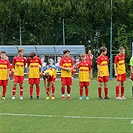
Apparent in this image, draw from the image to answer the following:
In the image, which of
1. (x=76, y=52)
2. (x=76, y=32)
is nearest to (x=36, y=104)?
(x=76, y=52)

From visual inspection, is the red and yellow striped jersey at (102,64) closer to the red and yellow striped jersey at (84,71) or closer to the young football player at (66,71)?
the red and yellow striped jersey at (84,71)

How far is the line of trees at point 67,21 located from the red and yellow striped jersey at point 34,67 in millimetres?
20408

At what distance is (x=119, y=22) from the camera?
38.2 metres

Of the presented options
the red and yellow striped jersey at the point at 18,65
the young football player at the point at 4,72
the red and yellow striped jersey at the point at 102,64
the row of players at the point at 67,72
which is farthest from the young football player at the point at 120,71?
the young football player at the point at 4,72

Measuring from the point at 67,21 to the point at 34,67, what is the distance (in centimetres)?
2130

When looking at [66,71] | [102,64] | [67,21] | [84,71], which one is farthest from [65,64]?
[67,21]

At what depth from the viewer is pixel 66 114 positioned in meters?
12.7

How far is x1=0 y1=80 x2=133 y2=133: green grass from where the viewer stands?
10.2 meters

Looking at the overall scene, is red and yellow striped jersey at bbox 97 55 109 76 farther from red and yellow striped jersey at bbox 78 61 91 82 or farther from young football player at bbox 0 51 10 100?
young football player at bbox 0 51 10 100

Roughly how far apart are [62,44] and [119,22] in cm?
449

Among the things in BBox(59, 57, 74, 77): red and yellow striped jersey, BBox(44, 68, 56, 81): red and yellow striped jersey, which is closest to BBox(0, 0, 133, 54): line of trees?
BBox(44, 68, 56, 81): red and yellow striped jersey

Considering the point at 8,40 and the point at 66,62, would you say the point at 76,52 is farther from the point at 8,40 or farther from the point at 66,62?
the point at 66,62

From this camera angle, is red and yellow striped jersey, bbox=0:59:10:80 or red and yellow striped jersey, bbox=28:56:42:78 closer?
red and yellow striped jersey, bbox=0:59:10:80

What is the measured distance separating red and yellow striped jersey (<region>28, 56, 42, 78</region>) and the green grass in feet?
4.37
